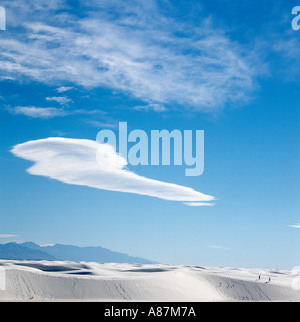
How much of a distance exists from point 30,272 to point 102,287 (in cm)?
808

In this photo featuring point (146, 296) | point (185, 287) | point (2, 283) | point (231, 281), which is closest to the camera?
point (2, 283)
